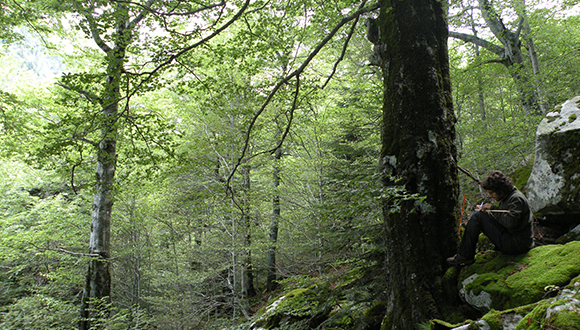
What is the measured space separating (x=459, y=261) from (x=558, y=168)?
186 cm

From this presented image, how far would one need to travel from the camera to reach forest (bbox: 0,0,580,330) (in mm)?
3189

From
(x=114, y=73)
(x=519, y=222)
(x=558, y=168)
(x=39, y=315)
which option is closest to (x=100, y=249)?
(x=39, y=315)

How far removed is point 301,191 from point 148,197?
265 inches

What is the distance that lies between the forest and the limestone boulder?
3.95ft

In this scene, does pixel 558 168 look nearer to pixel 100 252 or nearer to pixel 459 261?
pixel 459 261

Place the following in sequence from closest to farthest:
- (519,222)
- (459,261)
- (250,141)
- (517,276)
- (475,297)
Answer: (517,276), (475,297), (519,222), (459,261), (250,141)

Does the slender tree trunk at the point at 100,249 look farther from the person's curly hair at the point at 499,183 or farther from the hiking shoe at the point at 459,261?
the person's curly hair at the point at 499,183

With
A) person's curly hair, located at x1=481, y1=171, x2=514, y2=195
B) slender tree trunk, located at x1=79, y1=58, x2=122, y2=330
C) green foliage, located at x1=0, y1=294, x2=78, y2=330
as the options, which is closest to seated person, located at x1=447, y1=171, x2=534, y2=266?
person's curly hair, located at x1=481, y1=171, x2=514, y2=195

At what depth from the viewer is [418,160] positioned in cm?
303

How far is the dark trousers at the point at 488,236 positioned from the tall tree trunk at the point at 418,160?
0.57 ft

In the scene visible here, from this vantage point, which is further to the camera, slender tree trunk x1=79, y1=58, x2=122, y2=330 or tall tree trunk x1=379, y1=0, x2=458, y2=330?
slender tree trunk x1=79, y1=58, x2=122, y2=330

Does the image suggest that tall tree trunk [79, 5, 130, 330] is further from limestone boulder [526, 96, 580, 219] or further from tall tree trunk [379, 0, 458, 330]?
limestone boulder [526, 96, 580, 219]

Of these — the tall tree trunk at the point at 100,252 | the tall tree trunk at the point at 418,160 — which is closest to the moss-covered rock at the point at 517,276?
the tall tree trunk at the point at 418,160

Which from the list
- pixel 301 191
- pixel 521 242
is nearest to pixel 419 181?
pixel 521 242
